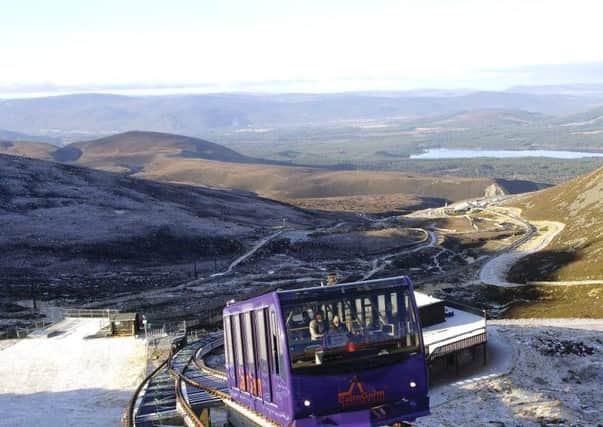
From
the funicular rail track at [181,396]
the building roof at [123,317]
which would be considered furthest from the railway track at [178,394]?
the building roof at [123,317]

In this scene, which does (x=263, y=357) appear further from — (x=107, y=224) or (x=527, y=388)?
(x=107, y=224)

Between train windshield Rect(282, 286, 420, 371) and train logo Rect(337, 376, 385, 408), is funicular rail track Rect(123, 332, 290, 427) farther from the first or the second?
train windshield Rect(282, 286, 420, 371)

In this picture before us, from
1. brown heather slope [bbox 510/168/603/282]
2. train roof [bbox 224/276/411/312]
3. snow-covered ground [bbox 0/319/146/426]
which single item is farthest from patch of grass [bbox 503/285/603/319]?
train roof [bbox 224/276/411/312]

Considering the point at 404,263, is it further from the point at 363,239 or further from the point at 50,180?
the point at 50,180

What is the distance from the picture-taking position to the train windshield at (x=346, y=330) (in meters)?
22.1

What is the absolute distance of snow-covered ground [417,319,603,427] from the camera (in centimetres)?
3419

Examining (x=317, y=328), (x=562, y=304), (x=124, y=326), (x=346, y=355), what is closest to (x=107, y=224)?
(x=124, y=326)

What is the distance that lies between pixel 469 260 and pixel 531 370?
221 feet

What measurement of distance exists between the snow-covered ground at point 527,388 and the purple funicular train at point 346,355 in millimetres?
11831

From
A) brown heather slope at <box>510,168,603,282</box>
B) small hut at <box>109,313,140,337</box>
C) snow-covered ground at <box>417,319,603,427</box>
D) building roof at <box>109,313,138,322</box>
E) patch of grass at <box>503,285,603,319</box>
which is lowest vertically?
brown heather slope at <box>510,168,603,282</box>

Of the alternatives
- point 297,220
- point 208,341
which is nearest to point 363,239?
point 297,220

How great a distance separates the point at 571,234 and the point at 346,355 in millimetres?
99852

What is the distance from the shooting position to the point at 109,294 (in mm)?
77875

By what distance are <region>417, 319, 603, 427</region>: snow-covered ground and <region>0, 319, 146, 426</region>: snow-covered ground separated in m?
15.8
